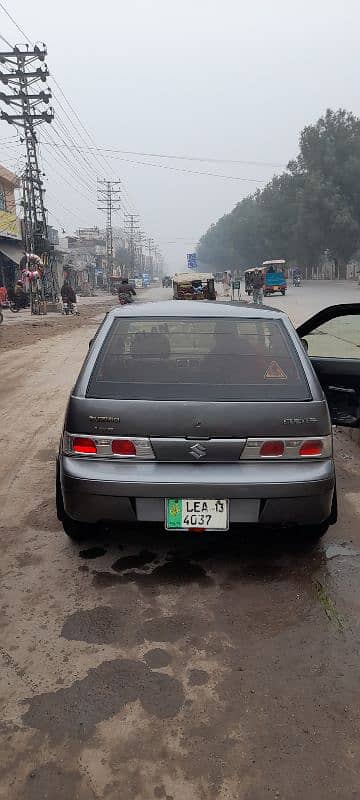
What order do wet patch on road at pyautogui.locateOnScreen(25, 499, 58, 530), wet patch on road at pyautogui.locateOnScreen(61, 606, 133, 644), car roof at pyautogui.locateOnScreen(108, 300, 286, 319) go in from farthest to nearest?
wet patch on road at pyautogui.locateOnScreen(25, 499, 58, 530) < car roof at pyautogui.locateOnScreen(108, 300, 286, 319) < wet patch on road at pyautogui.locateOnScreen(61, 606, 133, 644)

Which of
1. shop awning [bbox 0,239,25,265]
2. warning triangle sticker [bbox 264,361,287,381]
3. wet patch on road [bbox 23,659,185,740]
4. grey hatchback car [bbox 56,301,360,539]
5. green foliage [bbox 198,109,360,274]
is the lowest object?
wet patch on road [bbox 23,659,185,740]

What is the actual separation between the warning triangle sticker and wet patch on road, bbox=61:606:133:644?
60.6 inches

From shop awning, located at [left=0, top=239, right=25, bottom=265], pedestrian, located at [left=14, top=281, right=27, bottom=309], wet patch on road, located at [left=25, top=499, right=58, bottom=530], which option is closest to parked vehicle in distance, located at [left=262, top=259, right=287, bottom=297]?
shop awning, located at [left=0, top=239, right=25, bottom=265]

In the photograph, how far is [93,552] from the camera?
3.60 meters

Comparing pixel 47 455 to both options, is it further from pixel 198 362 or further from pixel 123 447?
pixel 123 447

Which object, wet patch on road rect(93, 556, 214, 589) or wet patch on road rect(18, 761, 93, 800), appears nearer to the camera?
wet patch on road rect(18, 761, 93, 800)

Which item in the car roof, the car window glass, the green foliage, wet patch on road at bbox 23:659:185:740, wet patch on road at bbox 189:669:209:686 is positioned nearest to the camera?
wet patch on road at bbox 23:659:185:740

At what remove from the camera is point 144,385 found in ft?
10.8

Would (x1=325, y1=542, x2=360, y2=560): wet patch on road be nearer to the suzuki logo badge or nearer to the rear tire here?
the suzuki logo badge

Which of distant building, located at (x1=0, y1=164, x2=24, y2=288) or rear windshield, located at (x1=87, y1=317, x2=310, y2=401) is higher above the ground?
distant building, located at (x1=0, y1=164, x2=24, y2=288)

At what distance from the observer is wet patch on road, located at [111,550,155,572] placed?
3.39 meters

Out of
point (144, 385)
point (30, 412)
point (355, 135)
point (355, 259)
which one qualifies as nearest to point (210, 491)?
point (144, 385)

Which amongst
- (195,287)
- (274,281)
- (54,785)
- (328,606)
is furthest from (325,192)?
(54,785)

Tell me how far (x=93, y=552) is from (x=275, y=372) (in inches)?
62.4
